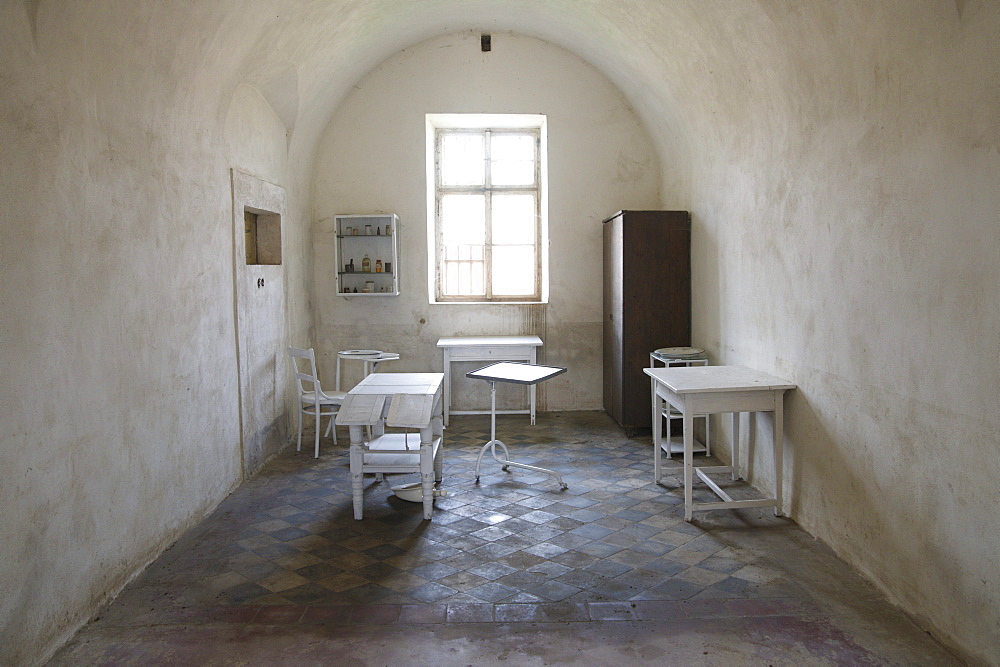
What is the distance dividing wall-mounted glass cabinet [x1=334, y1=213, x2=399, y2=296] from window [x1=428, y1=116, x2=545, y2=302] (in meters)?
0.73

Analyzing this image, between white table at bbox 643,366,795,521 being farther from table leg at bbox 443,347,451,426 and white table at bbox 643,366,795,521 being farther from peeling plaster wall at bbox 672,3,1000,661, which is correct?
table leg at bbox 443,347,451,426

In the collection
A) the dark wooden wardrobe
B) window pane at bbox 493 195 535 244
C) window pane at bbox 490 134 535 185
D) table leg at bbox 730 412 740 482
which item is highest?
Answer: window pane at bbox 490 134 535 185

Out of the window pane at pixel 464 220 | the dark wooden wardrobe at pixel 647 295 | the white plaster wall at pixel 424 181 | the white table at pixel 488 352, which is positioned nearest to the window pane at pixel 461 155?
the window pane at pixel 464 220

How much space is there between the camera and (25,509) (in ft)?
10.0

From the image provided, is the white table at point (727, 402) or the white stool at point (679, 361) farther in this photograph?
the white stool at point (679, 361)

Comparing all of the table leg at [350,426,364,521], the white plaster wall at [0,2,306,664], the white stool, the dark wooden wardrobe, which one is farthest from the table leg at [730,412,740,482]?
the white plaster wall at [0,2,306,664]

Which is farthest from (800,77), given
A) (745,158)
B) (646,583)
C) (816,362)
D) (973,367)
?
(646,583)

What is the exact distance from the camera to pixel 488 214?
896 centimetres

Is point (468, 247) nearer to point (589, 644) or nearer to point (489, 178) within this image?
point (489, 178)

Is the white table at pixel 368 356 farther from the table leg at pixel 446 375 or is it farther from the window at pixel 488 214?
the window at pixel 488 214

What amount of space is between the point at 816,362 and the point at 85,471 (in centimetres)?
433

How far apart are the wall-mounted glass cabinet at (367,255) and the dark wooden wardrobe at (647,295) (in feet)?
9.00

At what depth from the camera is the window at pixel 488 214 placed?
351 inches

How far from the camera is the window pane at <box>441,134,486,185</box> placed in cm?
892
